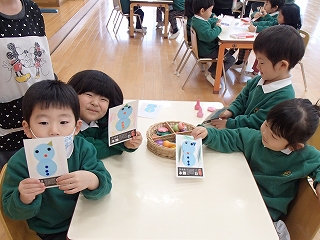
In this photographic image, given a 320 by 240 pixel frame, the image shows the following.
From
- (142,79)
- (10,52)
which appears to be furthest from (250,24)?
(10,52)

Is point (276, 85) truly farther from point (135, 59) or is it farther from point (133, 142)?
point (135, 59)

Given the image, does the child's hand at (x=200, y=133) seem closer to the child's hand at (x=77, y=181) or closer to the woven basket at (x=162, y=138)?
the woven basket at (x=162, y=138)

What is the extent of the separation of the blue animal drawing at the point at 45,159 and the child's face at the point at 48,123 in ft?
0.36

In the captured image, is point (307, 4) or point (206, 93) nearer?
point (206, 93)

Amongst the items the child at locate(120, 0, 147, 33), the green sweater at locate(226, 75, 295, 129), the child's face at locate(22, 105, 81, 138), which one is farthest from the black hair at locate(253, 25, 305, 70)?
the child at locate(120, 0, 147, 33)

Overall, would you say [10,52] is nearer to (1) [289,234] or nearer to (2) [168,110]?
(2) [168,110]

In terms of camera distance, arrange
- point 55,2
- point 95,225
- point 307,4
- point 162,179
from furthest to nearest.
→ 1. point 307,4
2. point 55,2
3. point 162,179
4. point 95,225

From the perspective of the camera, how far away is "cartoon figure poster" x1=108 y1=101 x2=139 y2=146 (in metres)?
1.05

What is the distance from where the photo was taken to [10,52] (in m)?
1.31

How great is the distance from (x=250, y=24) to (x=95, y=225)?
3294 mm

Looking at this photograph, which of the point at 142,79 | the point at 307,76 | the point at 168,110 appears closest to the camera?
the point at 168,110

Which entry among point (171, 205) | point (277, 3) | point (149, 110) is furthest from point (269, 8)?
point (171, 205)

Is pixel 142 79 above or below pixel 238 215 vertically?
below

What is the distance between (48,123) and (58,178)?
19cm
